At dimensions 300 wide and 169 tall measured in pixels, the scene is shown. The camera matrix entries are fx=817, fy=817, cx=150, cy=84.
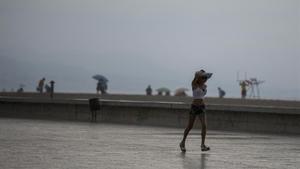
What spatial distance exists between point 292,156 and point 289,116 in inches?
347

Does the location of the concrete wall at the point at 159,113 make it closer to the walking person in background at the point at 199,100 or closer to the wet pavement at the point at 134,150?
the wet pavement at the point at 134,150

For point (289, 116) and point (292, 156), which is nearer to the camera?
point (292, 156)

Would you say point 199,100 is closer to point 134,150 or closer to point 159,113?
point 134,150

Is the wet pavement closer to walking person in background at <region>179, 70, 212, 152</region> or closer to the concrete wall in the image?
walking person in background at <region>179, 70, 212, 152</region>

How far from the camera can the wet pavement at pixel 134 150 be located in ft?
48.0

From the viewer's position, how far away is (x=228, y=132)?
85.0 ft

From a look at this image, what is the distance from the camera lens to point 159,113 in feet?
97.8

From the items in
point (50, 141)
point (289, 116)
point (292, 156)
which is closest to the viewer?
point (292, 156)

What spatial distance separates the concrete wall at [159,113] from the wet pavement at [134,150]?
1.57 m

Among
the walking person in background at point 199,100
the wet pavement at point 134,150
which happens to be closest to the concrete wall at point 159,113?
the wet pavement at point 134,150

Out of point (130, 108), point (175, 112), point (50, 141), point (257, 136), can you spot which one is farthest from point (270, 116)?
point (50, 141)

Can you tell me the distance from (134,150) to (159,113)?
12.2m

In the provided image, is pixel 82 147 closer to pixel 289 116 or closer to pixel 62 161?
pixel 62 161

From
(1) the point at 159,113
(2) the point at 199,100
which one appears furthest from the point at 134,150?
(1) the point at 159,113
